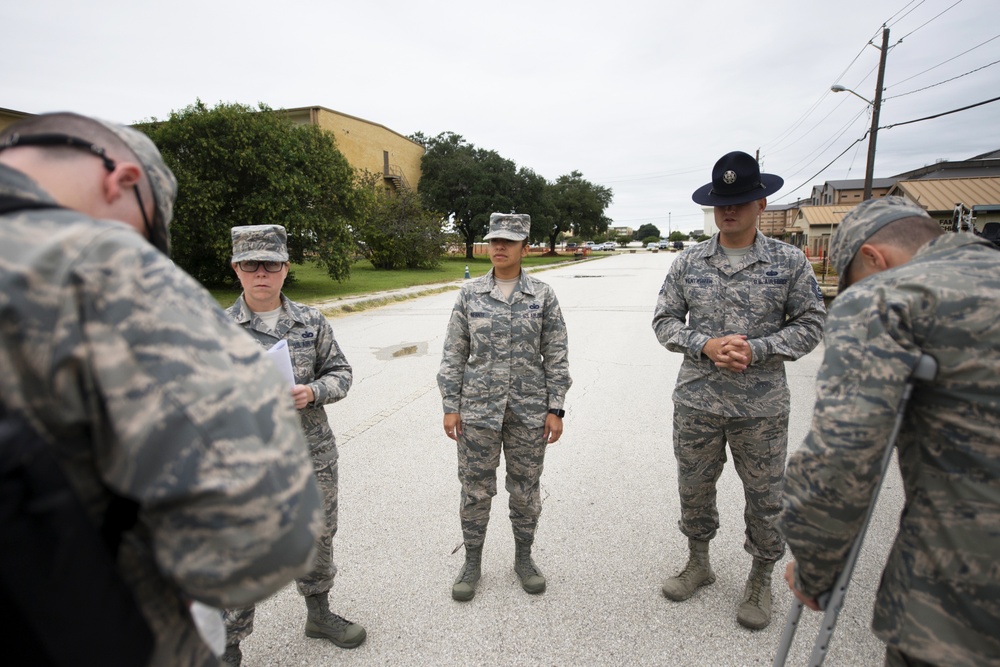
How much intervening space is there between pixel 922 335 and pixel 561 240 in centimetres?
8087

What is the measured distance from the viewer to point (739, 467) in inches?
115

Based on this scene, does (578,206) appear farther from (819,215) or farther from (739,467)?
(739,467)

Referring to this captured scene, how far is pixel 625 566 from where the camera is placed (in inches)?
124

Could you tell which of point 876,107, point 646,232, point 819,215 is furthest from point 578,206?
point 646,232

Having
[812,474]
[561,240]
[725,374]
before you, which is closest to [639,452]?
[725,374]

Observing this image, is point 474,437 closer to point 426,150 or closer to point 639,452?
point 639,452

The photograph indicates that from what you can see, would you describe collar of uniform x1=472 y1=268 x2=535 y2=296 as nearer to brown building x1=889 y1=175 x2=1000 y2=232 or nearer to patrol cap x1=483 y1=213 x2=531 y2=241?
patrol cap x1=483 y1=213 x2=531 y2=241

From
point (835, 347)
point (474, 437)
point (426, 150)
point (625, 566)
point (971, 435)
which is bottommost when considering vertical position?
point (625, 566)

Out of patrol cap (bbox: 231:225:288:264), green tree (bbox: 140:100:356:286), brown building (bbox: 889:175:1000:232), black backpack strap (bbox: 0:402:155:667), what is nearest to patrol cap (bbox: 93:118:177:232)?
black backpack strap (bbox: 0:402:155:667)

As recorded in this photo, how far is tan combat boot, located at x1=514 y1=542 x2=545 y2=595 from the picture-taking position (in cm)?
296

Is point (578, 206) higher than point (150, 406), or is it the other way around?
point (578, 206)

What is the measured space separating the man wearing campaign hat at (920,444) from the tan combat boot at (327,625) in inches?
78.2

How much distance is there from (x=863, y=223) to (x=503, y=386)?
71.5 inches

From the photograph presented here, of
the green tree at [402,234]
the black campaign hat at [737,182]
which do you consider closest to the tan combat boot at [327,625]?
the black campaign hat at [737,182]
